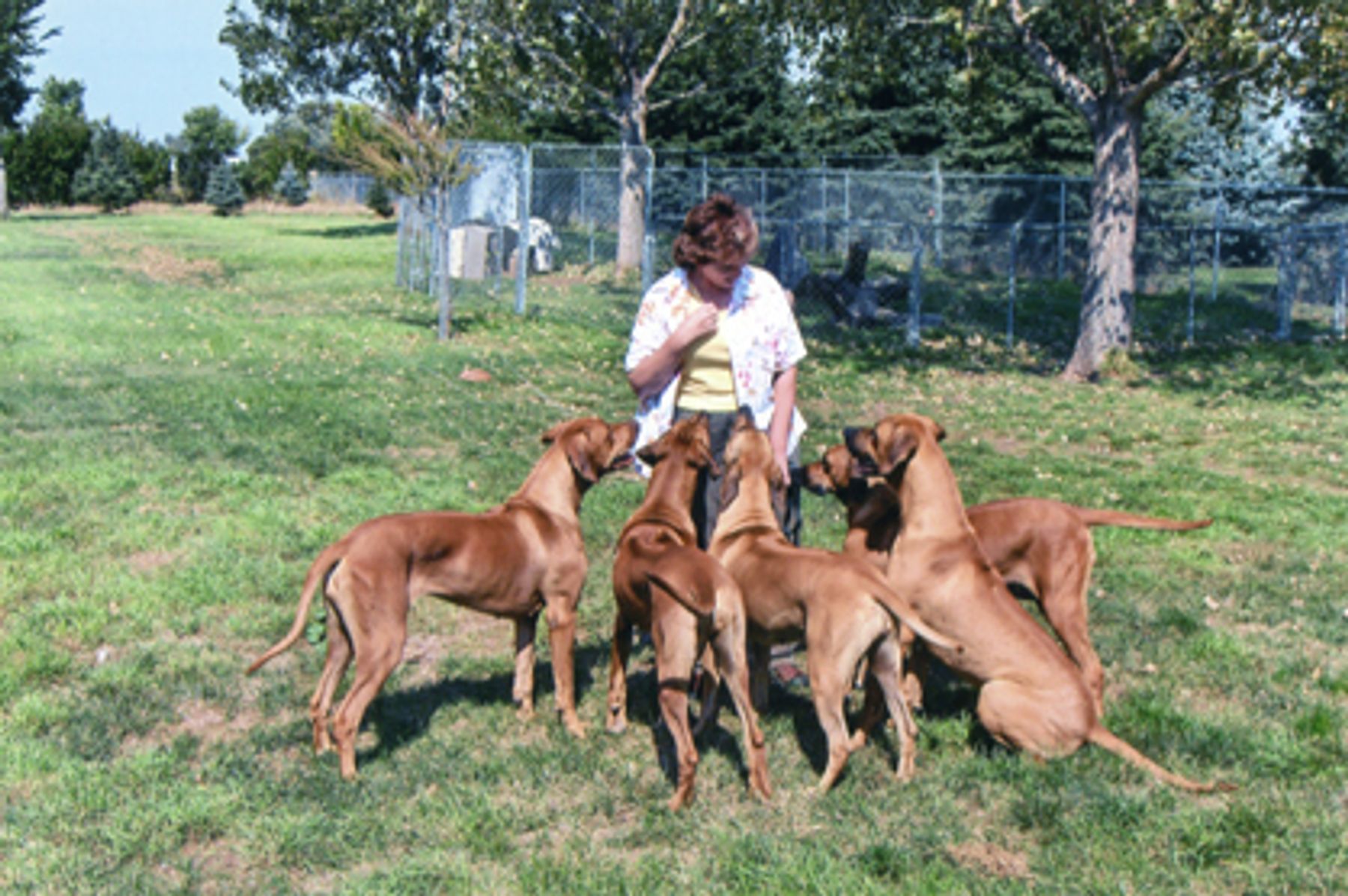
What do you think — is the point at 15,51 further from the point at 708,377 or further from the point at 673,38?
the point at 708,377

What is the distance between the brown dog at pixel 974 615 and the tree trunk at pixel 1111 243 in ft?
35.1

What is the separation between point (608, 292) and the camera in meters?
22.0

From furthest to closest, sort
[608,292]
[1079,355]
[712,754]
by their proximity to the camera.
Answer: [608,292], [1079,355], [712,754]

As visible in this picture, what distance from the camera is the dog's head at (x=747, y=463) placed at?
5.11 m

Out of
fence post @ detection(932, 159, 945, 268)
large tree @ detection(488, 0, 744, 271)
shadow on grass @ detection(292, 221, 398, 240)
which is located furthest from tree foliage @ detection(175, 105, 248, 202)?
fence post @ detection(932, 159, 945, 268)

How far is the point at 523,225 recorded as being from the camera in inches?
738

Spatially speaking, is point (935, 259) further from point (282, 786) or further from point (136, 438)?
point (282, 786)

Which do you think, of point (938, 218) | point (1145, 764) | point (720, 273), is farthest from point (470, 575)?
point (938, 218)

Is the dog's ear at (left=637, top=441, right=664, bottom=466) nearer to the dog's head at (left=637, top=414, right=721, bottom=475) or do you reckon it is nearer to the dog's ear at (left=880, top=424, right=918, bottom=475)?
the dog's head at (left=637, top=414, right=721, bottom=475)

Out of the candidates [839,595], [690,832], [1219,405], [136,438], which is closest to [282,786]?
[690,832]

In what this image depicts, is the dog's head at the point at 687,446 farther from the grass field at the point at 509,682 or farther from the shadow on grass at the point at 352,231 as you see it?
the shadow on grass at the point at 352,231

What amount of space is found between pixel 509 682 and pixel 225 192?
60534 mm

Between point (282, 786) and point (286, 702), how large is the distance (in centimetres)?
84

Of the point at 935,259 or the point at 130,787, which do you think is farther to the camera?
the point at 935,259
